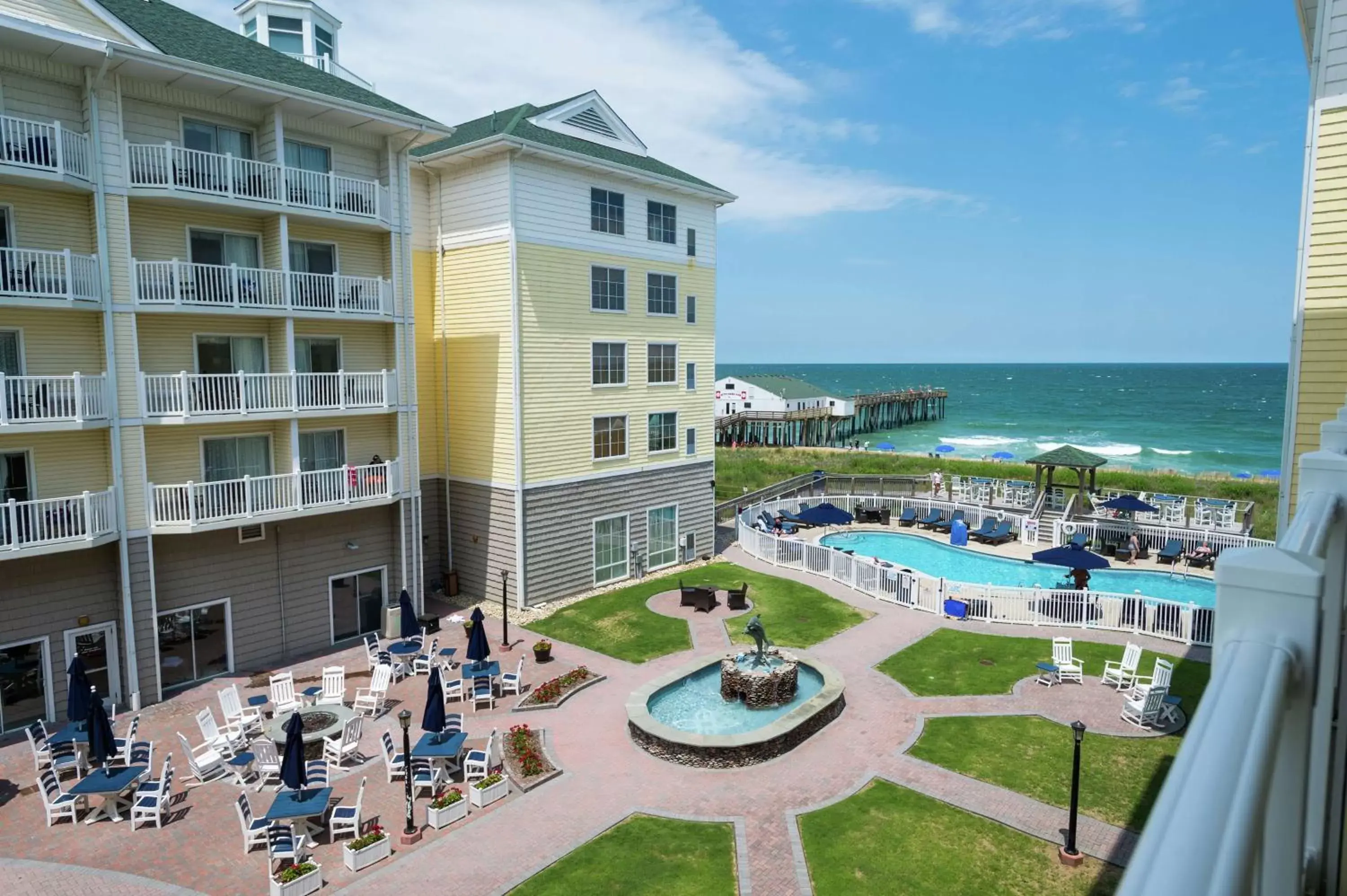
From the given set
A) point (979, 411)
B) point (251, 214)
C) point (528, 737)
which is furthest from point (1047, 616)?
point (979, 411)

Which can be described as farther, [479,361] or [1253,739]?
[479,361]

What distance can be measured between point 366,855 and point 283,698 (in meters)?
7.25

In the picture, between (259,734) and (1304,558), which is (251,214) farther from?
(1304,558)

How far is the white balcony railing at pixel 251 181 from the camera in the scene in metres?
→ 19.2

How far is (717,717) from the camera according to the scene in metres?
18.8

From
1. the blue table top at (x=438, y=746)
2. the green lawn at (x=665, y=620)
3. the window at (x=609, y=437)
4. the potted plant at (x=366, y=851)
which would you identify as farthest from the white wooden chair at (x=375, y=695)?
the window at (x=609, y=437)

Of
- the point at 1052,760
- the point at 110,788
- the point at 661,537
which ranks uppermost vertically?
the point at 661,537

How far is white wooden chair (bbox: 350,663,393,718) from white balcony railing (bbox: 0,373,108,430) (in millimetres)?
8626

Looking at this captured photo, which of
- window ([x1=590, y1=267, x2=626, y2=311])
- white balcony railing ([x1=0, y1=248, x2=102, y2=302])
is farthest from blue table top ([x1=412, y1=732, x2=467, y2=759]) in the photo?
→ window ([x1=590, y1=267, x2=626, y2=311])

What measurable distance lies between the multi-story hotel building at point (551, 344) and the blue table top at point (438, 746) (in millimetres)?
10293

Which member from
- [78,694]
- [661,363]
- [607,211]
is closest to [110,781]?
[78,694]

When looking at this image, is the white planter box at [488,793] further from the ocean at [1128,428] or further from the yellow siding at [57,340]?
the ocean at [1128,428]

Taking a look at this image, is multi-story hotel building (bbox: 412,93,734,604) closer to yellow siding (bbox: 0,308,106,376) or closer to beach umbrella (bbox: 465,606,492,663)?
beach umbrella (bbox: 465,606,492,663)

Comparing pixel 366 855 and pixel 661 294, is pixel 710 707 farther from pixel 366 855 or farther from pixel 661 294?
pixel 661 294
